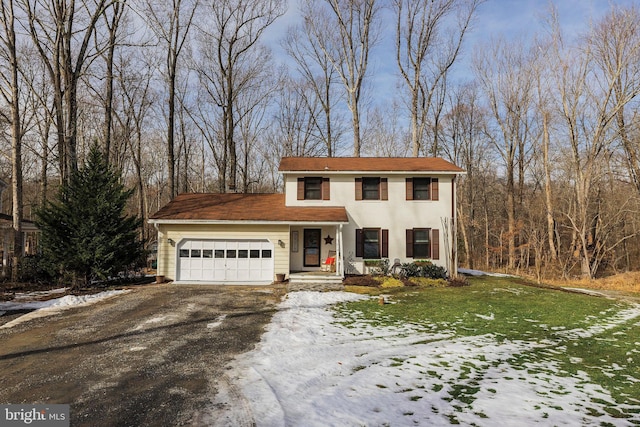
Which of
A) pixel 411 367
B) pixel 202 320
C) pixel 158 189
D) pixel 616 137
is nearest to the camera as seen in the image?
pixel 411 367

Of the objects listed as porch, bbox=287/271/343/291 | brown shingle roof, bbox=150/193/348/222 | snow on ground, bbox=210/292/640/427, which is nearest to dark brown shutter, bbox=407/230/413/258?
brown shingle roof, bbox=150/193/348/222

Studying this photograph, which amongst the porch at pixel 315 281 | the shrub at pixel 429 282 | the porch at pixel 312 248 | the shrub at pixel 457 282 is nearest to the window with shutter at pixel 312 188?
the porch at pixel 312 248

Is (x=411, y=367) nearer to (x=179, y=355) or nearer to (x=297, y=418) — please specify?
(x=297, y=418)

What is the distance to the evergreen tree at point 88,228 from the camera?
43.7ft

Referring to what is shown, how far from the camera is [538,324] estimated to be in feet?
28.7

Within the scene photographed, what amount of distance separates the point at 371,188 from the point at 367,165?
4.36ft

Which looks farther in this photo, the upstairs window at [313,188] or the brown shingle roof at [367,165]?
the upstairs window at [313,188]

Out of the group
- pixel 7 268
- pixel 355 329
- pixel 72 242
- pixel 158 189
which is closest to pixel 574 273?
pixel 355 329

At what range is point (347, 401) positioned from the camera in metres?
4.49

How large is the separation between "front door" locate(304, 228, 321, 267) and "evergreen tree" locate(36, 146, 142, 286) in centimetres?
749

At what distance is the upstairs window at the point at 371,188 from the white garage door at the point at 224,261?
17.3ft

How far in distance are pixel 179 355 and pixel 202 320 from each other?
259cm

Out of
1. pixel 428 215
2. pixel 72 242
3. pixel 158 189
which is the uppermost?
pixel 158 189

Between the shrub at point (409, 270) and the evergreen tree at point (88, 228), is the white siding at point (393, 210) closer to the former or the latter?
the shrub at point (409, 270)
